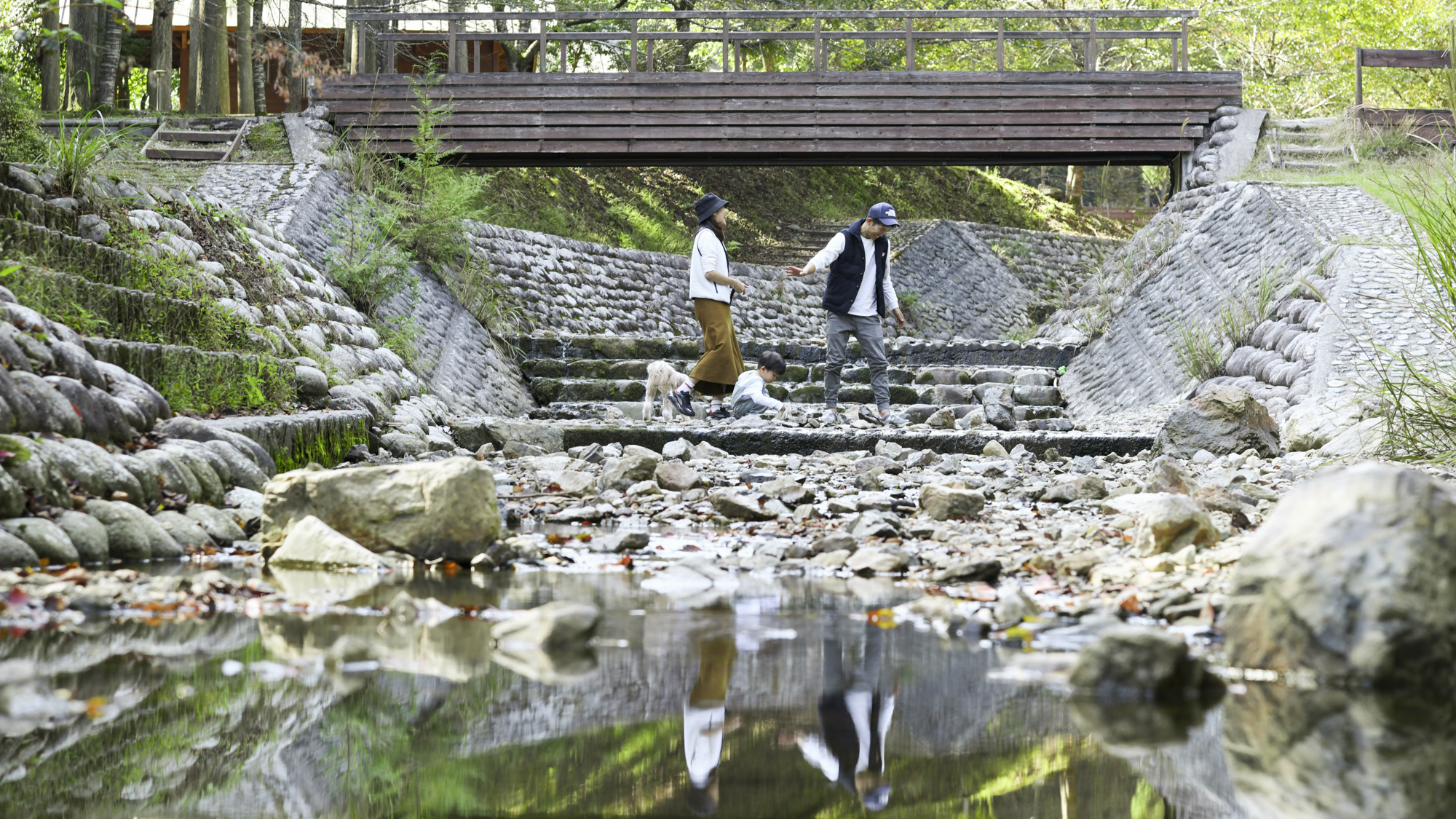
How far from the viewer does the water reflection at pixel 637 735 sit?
163 centimetres

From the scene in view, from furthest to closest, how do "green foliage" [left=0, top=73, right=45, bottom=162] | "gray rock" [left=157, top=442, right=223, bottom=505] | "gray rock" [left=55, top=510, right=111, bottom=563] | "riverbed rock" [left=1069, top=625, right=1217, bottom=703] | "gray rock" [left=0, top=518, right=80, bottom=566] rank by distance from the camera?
"green foliage" [left=0, top=73, right=45, bottom=162] → "gray rock" [left=157, top=442, right=223, bottom=505] → "gray rock" [left=55, top=510, right=111, bottom=563] → "gray rock" [left=0, top=518, right=80, bottom=566] → "riverbed rock" [left=1069, top=625, right=1217, bottom=703]

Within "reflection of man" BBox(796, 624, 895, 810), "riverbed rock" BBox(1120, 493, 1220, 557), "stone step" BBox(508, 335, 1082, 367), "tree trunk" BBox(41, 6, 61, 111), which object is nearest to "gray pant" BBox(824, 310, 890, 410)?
"stone step" BBox(508, 335, 1082, 367)

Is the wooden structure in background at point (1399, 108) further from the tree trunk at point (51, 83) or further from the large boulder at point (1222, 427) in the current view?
the tree trunk at point (51, 83)

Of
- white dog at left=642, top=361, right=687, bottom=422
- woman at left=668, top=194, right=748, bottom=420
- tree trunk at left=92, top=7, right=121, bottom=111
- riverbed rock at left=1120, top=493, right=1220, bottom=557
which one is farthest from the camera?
tree trunk at left=92, top=7, right=121, bottom=111

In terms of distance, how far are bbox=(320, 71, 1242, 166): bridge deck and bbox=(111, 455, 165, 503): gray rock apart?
40.8ft

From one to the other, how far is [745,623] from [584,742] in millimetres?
1053

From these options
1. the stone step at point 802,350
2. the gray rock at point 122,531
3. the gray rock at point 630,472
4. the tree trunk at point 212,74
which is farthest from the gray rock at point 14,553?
the tree trunk at point 212,74

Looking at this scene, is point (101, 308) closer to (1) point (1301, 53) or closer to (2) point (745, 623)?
(2) point (745, 623)

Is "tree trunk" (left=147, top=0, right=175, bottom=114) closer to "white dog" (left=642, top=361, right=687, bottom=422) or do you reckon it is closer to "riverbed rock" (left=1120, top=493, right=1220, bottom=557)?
"white dog" (left=642, top=361, right=687, bottom=422)

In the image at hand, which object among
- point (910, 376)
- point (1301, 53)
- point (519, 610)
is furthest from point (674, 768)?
point (1301, 53)

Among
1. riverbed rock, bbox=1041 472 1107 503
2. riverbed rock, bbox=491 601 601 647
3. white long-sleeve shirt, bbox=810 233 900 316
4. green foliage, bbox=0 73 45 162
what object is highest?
green foliage, bbox=0 73 45 162

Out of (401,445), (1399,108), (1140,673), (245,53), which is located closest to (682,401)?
(401,445)

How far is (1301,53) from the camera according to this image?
24.3m

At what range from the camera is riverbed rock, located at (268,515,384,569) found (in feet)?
11.8
